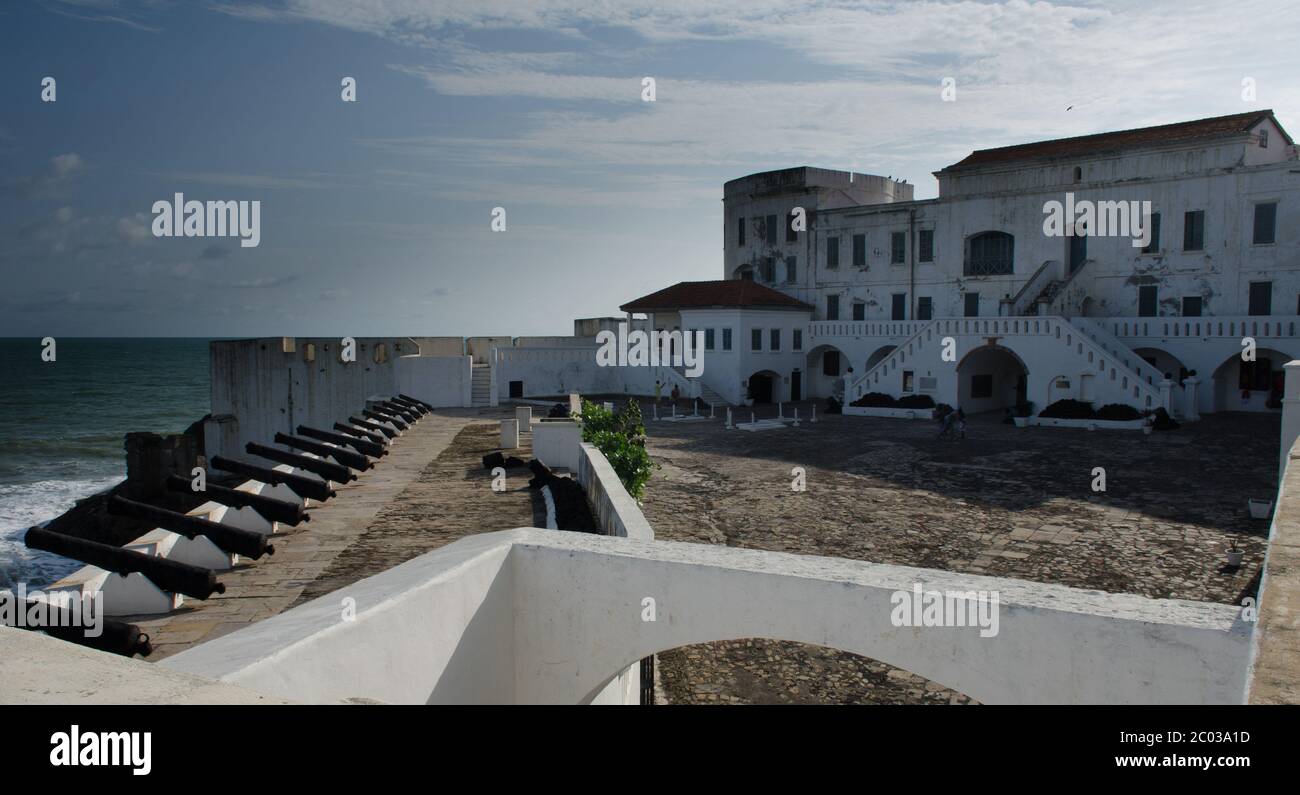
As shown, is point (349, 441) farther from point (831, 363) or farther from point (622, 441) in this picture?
point (831, 363)

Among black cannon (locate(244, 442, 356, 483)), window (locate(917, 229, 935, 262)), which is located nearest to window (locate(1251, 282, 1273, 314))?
window (locate(917, 229, 935, 262))

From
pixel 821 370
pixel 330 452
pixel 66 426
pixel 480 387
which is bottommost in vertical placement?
pixel 66 426

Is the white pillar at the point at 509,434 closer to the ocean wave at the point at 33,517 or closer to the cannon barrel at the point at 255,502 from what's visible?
the cannon barrel at the point at 255,502

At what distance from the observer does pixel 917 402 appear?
38500 mm

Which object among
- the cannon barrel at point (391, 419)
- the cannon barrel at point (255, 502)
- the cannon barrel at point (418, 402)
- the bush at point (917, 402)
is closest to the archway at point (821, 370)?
the bush at point (917, 402)

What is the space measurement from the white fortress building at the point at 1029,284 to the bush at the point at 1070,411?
783 millimetres

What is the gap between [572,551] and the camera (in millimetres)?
6758

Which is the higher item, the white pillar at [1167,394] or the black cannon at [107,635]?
the white pillar at [1167,394]

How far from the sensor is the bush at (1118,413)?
32.3 m

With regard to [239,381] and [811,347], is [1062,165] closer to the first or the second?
[811,347]

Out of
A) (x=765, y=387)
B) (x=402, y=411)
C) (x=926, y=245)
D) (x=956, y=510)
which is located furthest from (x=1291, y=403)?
(x=765, y=387)

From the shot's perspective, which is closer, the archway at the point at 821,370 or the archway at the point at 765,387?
the archway at the point at 765,387

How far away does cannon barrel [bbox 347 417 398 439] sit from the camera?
2292cm

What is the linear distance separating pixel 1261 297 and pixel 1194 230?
3.58 m
